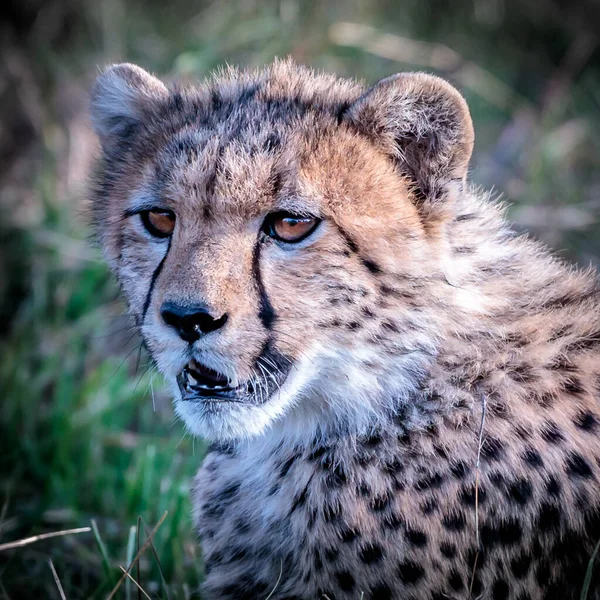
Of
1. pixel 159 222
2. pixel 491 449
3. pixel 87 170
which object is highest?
pixel 87 170

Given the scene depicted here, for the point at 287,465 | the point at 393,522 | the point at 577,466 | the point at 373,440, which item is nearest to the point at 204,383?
the point at 287,465

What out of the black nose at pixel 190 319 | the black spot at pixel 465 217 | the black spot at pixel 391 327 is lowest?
the black nose at pixel 190 319

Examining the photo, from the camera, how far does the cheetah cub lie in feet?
6.47

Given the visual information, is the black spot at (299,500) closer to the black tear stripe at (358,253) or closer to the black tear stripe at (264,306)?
the black tear stripe at (264,306)

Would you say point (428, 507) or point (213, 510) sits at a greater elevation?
point (428, 507)

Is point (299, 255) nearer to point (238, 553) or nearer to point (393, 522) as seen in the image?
point (393, 522)

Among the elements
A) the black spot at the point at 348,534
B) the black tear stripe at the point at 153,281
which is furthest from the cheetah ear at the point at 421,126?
the black spot at the point at 348,534

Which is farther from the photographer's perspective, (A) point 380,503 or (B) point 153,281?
(B) point 153,281

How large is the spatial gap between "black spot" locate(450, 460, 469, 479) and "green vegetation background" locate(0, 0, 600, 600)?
2.93ft

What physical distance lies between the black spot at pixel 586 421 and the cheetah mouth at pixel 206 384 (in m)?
0.77

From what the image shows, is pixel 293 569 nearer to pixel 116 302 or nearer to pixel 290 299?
pixel 290 299

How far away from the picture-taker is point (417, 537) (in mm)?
1966

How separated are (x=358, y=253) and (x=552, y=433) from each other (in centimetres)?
61

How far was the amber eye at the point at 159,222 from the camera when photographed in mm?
2199
